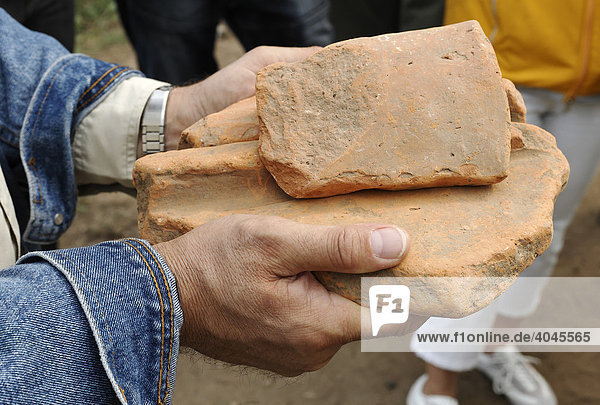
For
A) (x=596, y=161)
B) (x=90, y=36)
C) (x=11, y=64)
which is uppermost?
(x=11, y=64)

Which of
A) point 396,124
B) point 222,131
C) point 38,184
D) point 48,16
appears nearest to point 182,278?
point 222,131

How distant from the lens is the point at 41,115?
164 cm

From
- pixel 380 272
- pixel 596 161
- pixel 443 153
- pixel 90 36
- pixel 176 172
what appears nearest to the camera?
pixel 380 272

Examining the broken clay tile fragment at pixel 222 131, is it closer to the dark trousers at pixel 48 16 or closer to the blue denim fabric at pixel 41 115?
the blue denim fabric at pixel 41 115

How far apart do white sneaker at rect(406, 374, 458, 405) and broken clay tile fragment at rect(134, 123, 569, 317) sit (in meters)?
1.45

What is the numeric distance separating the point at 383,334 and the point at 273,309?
27 cm

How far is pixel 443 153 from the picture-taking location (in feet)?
4.34

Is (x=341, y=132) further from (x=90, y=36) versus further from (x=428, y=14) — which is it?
(x=90, y=36)

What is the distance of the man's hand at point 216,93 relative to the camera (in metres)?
1.79

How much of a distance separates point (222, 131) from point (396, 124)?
51 cm

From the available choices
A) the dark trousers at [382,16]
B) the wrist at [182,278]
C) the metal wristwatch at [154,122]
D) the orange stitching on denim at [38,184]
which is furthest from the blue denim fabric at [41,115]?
the dark trousers at [382,16]

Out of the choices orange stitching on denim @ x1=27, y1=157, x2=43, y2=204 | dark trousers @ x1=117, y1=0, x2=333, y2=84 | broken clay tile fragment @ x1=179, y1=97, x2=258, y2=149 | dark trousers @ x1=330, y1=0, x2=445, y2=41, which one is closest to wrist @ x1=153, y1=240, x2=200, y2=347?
broken clay tile fragment @ x1=179, y1=97, x2=258, y2=149

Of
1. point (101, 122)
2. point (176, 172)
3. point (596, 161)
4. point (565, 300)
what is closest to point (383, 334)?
point (176, 172)

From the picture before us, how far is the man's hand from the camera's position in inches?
70.6
